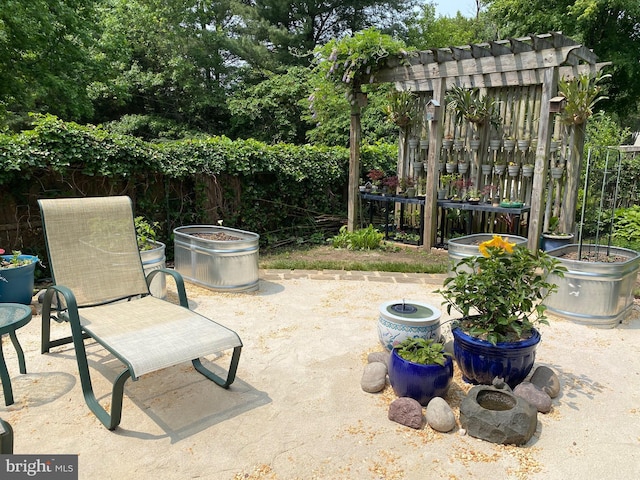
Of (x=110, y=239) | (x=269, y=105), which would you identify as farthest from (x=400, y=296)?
(x=269, y=105)

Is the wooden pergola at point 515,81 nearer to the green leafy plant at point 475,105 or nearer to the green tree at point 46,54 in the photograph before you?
the green leafy plant at point 475,105

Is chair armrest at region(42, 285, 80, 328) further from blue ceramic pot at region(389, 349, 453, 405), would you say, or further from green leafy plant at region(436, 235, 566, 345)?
green leafy plant at region(436, 235, 566, 345)

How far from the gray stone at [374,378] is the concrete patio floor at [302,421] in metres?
0.05

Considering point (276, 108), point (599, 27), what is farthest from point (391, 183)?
point (599, 27)

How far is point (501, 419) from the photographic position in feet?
7.88

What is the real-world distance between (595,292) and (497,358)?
186 centimetres

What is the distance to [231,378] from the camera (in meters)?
2.93

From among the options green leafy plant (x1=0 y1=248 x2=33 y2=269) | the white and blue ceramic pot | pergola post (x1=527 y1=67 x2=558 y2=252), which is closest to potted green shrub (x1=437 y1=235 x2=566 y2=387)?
the white and blue ceramic pot

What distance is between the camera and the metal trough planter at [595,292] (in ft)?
13.1

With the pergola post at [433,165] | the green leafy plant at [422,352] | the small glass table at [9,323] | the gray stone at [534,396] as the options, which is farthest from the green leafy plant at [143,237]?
the pergola post at [433,165]

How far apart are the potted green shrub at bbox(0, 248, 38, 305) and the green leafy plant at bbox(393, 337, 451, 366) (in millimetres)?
3399

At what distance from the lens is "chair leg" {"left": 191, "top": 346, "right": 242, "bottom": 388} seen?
9.46 ft

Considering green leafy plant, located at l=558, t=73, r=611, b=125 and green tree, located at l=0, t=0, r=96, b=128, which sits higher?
green tree, located at l=0, t=0, r=96, b=128

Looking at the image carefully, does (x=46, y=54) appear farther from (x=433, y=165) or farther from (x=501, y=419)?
(x=501, y=419)
